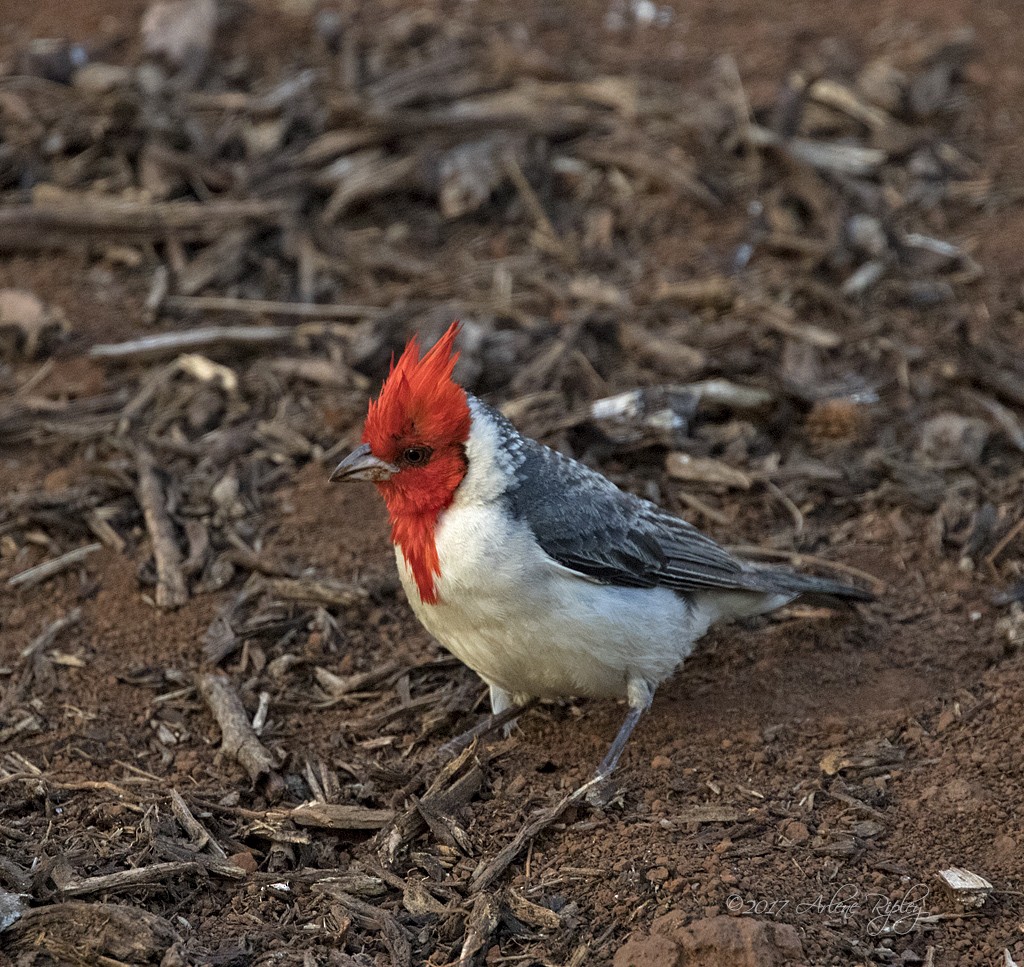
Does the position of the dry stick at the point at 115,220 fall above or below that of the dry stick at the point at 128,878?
above

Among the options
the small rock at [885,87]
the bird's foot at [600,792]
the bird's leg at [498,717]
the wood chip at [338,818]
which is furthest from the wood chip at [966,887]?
the small rock at [885,87]

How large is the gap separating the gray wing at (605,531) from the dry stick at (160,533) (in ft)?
6.13

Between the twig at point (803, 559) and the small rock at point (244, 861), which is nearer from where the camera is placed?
the small rock at point (244, 861)

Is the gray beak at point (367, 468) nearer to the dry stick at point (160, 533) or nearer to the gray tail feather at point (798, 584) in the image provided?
the dry stick at point (160, 533)

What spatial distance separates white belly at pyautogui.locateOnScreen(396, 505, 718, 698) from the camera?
537 cm

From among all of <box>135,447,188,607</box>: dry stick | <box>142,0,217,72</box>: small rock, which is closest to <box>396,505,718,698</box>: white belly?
<box>135,447,188,607</box>: dry stick

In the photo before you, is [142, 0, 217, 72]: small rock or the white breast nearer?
the white breast

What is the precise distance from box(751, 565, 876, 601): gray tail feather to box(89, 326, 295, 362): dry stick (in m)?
3.35

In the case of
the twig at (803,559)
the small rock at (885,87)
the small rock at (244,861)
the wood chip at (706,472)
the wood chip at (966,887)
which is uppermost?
the small rock at (885,87)

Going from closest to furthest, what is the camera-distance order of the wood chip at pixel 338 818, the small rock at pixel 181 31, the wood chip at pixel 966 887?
1. the wood chip at pixel 966 887
2. the wood chip at pixel 338 818
3. the small rock at pixel 181 31

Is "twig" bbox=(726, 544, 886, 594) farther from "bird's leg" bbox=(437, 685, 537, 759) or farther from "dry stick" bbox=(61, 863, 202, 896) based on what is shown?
"dry stick" bbox=(61, 863, 202, 896)

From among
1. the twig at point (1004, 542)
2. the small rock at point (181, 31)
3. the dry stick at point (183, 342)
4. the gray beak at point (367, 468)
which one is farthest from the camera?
the small rock at point (181, 31)

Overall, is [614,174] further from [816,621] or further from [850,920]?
[850,920]

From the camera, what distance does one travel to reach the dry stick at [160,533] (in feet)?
21.3
